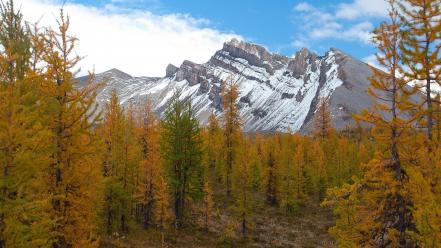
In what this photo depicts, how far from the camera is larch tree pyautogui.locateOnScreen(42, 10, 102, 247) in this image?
41.9ft

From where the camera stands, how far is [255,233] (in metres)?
32.2

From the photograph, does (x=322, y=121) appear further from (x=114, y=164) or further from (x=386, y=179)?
(x=386, y=179)

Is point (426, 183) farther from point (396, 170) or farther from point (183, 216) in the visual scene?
point (183, 216)

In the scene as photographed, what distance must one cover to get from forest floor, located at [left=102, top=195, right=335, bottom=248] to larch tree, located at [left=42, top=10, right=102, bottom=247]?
431 inches

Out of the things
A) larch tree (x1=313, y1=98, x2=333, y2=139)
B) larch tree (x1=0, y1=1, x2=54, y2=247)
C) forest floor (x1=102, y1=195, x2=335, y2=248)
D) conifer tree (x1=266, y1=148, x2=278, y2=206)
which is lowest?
forest floor (x1=102, y1=195, x2=335, y2=248)

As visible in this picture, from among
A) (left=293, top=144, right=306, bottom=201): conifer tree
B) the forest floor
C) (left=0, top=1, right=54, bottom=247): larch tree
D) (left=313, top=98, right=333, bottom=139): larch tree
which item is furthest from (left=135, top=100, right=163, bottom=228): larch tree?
(left=313, top=98, right=333, bottom=139): larch tree

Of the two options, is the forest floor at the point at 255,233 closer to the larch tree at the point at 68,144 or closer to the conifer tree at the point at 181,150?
the conifer tree at the point at 181,150

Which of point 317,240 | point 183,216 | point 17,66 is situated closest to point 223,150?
point 183,216

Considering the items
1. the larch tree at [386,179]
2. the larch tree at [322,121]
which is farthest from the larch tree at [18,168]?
the larch tree at [322,121]

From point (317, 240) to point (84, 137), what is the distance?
24.0 metres

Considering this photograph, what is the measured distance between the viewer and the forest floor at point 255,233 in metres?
26.9

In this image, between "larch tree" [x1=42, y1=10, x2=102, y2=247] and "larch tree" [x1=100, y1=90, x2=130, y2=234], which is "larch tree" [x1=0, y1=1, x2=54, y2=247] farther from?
"larch tree" [x1=100, y1=90, x2=130, y2=234]

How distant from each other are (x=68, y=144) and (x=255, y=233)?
22.9m

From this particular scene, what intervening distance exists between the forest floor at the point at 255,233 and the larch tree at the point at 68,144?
11.0 m
